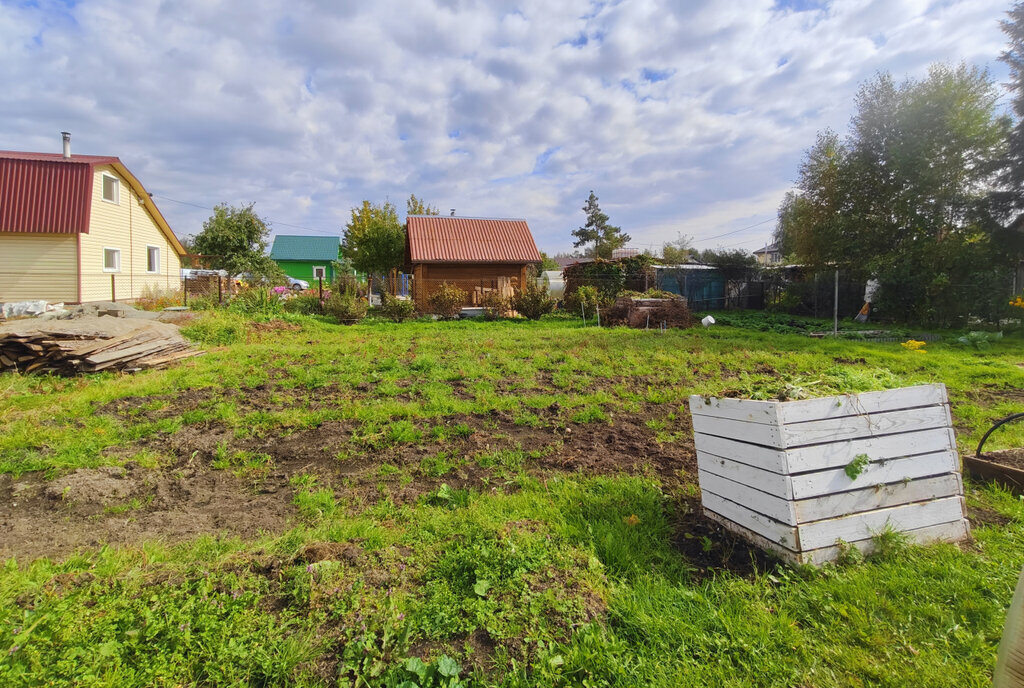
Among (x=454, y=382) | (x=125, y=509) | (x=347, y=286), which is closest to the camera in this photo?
(x=125, y=509)

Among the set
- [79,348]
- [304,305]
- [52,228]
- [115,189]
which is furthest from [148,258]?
[79,348]

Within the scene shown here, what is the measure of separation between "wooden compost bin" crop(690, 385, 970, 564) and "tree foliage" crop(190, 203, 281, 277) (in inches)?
1004

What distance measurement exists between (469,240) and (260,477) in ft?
65.0

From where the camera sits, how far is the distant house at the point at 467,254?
2162 cm

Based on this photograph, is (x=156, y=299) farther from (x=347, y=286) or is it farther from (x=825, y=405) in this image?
(x=825, y=405)

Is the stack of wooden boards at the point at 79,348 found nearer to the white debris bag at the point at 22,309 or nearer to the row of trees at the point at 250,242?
the white debris bag at the point at 22,309

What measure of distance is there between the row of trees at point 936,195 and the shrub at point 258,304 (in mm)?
21026

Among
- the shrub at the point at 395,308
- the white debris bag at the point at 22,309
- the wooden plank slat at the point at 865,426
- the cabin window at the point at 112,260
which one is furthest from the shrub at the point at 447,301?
the wooden plank slat at the point at 865,426

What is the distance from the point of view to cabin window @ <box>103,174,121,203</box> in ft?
64.8

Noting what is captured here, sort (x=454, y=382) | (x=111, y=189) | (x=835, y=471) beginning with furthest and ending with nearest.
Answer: (x=111, y=189) → (x=454, y=382) → (x=835, y=471)

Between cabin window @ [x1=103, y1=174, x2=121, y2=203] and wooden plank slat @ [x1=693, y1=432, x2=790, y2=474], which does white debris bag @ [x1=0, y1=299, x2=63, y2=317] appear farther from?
wooden plank slat @ [x1=693, y1=432, x2=790, y2=474]

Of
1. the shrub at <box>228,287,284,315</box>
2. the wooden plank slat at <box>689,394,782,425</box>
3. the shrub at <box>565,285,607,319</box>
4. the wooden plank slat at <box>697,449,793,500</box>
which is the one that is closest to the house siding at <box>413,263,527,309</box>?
the shrub at <box>565,285,607,319</box>

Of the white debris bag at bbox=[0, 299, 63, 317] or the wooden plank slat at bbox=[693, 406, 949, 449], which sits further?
the white debris bag at bbox=[0, 299, 63, 317]

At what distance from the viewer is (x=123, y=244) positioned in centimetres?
2072
